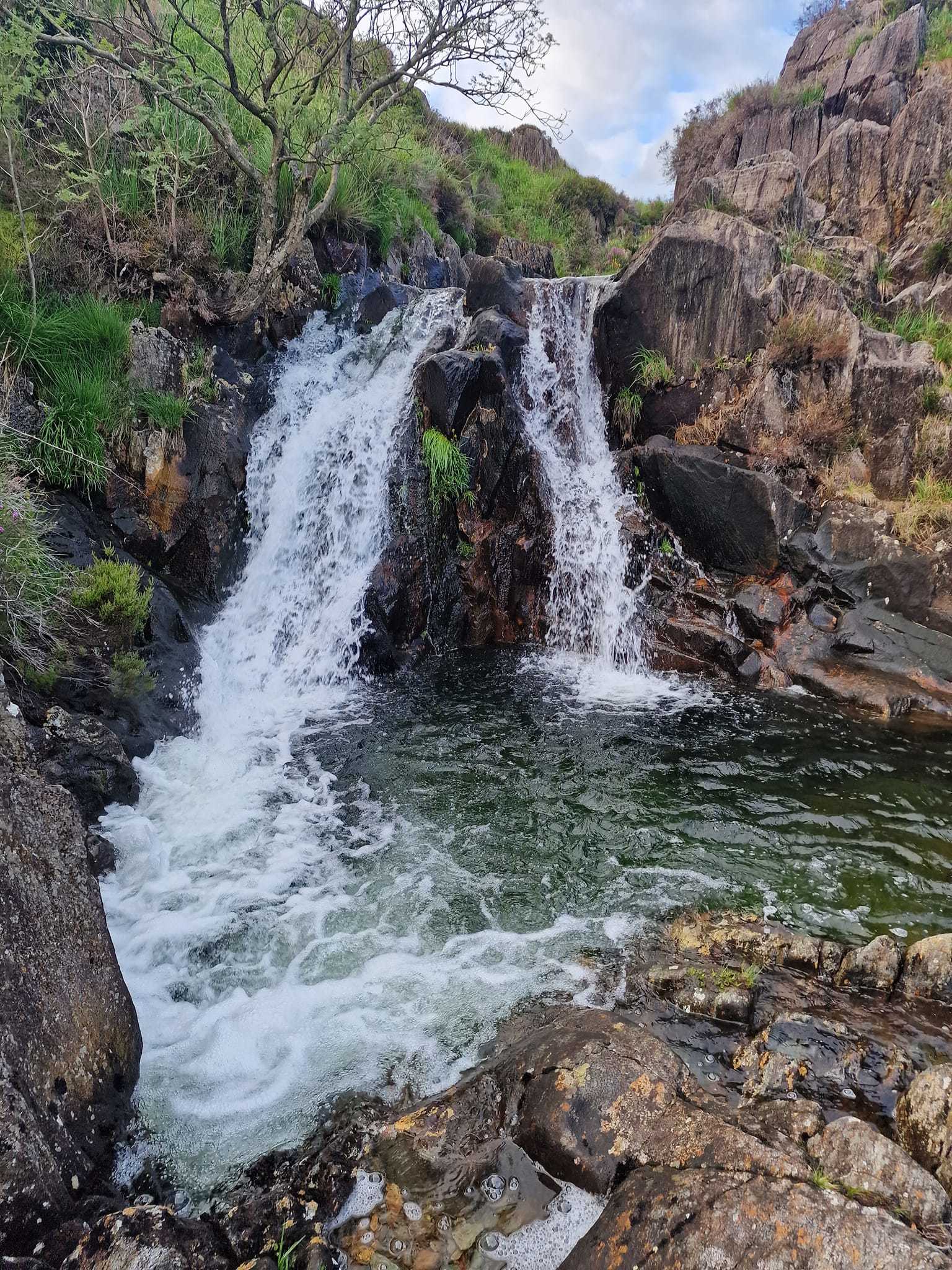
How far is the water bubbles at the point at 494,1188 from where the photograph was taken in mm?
2854

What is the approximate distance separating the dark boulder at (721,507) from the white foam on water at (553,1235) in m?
8.46

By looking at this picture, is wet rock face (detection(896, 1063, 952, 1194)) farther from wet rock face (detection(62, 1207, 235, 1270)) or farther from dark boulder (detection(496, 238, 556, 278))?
dark boulder (detection(496, 238, 556, 278))

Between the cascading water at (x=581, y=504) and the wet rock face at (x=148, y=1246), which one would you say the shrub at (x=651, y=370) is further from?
the wet rock face at (x=148, y=1246)

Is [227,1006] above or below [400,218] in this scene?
below

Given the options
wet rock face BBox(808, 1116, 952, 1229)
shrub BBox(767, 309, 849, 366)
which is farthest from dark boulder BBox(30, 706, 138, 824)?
shrub BBox(767, 309, 849, 366)

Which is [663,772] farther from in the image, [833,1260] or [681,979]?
[833,1260]

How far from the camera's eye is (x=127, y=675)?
264 inches

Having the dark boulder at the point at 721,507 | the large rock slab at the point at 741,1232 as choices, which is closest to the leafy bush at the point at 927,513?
the dark boulder at the point at 721,507

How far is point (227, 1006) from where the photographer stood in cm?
411

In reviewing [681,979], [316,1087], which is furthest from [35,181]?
[681,979]

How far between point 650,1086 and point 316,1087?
171cm

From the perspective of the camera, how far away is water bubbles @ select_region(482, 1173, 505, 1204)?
112 inches

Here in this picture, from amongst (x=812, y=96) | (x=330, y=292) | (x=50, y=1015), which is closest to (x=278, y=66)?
(x=330, y=292)

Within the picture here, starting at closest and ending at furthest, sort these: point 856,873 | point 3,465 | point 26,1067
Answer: point 26,1067
point 856,873
point 3,465
